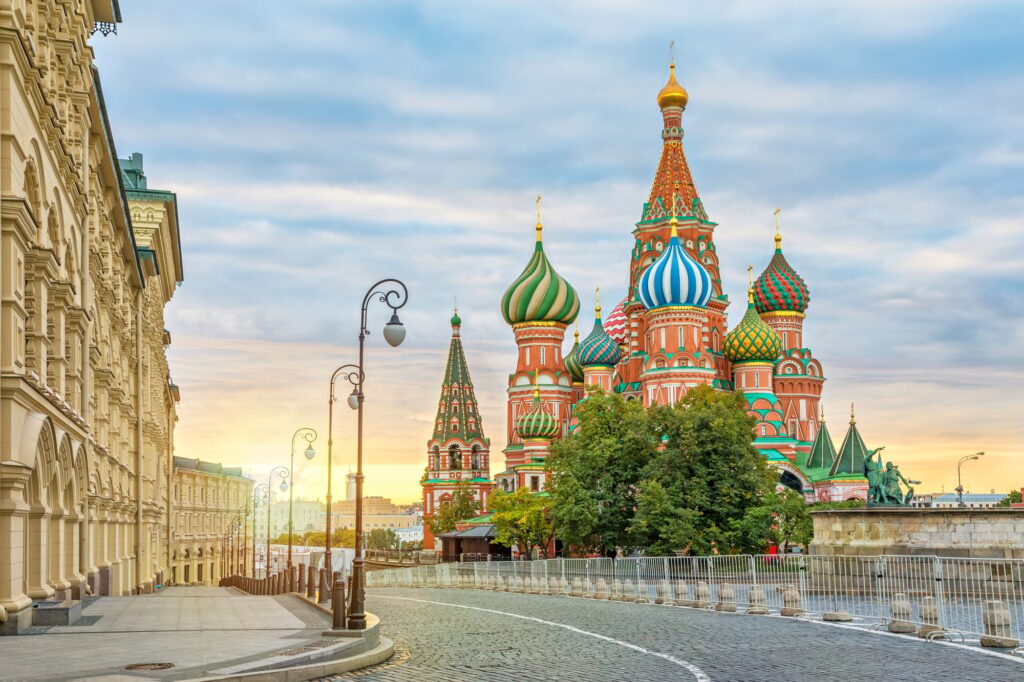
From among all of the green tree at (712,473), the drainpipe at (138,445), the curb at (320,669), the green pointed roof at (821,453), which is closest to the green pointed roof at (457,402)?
the green pointed roof at (821,453)

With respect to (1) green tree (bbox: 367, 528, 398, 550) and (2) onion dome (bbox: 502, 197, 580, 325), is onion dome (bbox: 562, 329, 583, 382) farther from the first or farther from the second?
(1) green tree (bbox: 367, 528, 398, 550)

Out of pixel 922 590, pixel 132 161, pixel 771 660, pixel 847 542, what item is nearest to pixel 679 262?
pixel 132 161

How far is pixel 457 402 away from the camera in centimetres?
12206

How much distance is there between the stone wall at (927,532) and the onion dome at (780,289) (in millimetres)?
67846

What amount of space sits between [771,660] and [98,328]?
64.1 feet

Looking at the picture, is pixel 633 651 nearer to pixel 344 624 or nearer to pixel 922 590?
pixel 344 624

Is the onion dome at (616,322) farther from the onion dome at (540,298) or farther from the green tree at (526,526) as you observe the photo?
the green tree at (526,526)

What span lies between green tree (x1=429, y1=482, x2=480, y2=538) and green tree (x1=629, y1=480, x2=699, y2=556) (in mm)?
55912

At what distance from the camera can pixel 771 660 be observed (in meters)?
14.5

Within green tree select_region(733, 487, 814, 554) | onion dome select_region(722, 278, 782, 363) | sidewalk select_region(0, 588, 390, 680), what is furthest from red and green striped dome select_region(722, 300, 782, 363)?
sidewalk select_region(0, 588, 390, 680)

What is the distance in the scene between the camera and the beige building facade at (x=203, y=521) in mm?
78688

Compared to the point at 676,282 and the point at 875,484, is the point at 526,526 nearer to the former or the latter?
the point at 676,282

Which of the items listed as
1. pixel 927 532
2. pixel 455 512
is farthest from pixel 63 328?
pixel 455 512

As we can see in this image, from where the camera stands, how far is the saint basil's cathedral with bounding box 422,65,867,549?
3073 inches
